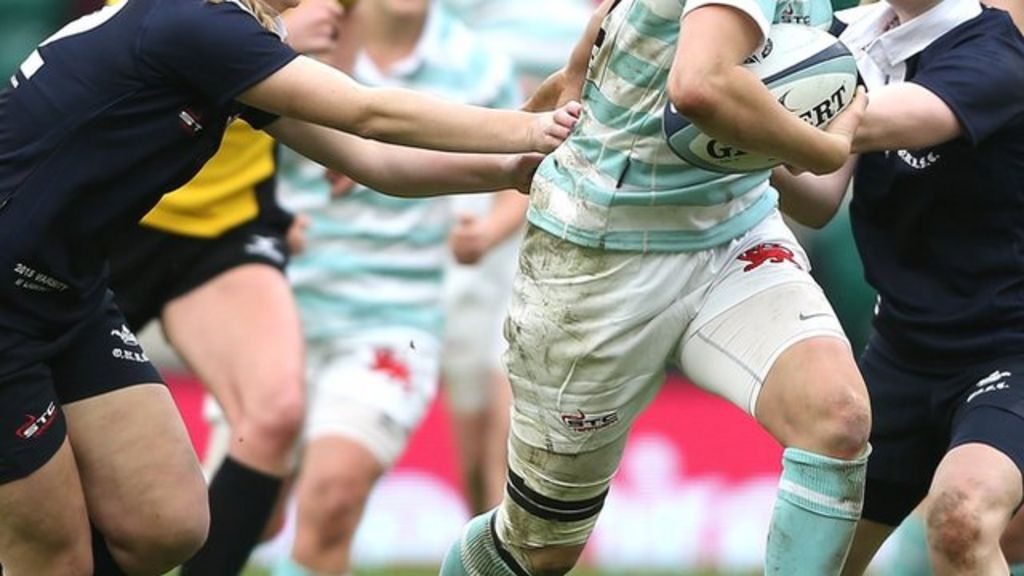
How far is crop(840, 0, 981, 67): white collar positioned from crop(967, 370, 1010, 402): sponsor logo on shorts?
0.76 m

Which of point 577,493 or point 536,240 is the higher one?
point 536,240

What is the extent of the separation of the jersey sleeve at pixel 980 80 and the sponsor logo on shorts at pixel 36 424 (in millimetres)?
2072

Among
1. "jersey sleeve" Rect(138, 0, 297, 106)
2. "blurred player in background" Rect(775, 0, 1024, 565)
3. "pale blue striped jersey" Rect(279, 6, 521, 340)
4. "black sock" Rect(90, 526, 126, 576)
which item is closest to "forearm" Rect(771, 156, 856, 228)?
"blurred player in background" Rect(775, 0, 1024, 565)

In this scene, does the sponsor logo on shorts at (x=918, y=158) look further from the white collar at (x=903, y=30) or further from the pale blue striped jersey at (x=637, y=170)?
the pale blue striped jersey at (x=637, y=170)

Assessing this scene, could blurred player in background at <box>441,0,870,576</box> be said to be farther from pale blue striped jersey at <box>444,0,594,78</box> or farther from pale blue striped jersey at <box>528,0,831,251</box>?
pale blue striped jersey at <box>444,0,594,78</box>

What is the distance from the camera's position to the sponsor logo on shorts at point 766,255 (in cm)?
493

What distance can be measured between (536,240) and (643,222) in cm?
29

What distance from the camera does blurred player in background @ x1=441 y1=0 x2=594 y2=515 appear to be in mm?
8414

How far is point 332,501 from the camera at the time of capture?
6680mm

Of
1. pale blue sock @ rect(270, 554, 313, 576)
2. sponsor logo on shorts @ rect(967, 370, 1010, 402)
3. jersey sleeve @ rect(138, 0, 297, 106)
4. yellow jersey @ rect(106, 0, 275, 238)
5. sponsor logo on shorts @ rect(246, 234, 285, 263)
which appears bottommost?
pale blue sock @ rect(270, 554, 313, 576)

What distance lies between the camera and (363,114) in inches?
184

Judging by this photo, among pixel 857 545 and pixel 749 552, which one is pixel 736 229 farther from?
pixel 749 552

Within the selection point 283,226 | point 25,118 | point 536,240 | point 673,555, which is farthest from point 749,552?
point 25,118

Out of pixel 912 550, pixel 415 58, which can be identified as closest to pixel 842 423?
pixel 912 550
